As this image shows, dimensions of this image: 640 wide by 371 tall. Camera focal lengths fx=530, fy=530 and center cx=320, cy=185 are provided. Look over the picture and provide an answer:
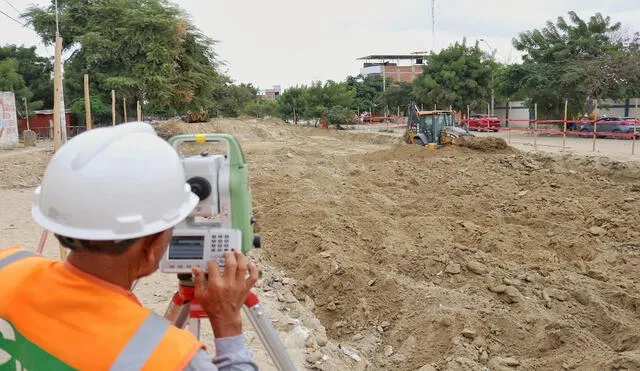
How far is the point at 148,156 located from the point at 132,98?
2211 centimetres

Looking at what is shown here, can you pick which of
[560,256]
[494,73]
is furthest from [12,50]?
[560,256]

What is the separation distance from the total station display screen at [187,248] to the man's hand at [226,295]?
1.21ft

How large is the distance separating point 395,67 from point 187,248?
63829 mm

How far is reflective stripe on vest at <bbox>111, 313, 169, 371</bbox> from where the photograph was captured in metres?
0.87

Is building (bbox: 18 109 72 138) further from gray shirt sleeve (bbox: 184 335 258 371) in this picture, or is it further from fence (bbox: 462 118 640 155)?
gray shirt sleeve (bbox: 184 335 258 371)

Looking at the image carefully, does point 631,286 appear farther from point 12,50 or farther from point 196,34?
point 12,50

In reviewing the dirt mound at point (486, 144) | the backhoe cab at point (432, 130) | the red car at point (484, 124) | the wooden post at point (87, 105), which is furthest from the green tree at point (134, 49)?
the wooden post at point (87, 105)

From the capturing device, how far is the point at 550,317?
13.7 ft

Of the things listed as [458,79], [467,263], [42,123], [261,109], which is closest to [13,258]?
[467,263]

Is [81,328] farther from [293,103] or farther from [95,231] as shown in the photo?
[293,103]

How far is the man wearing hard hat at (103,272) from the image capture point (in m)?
0.90

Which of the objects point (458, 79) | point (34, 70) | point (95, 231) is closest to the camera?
point (95, 231)

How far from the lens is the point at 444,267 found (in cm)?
549

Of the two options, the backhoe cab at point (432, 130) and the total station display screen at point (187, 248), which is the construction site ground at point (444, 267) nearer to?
the total station display screen at point (187, 248)
